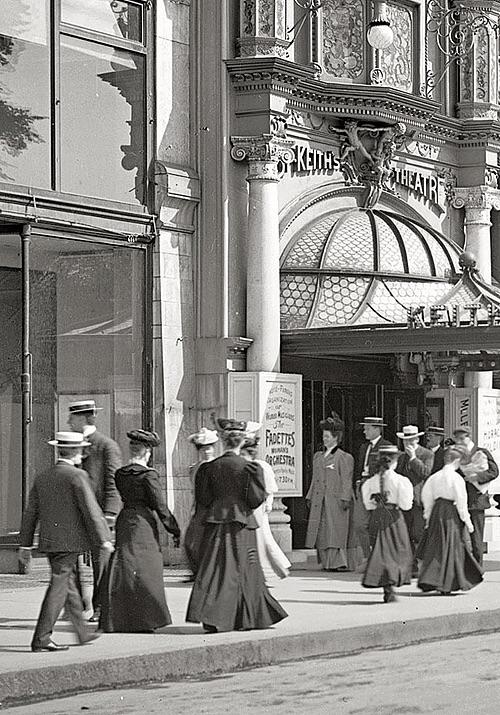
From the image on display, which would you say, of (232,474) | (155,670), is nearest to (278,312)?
(232,474)

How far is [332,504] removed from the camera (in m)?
20.7

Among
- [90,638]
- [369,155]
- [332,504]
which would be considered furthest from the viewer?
[369,155]

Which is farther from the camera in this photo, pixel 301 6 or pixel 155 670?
pixel 301 6

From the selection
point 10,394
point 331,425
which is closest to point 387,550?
point 331,425

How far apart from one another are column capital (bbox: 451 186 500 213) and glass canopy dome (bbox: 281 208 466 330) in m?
1.92

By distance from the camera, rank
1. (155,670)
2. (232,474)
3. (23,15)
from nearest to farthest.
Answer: (155,670)
(232,474)
(23,15)

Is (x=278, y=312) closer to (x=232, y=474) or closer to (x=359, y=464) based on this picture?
(x=359, y=464)

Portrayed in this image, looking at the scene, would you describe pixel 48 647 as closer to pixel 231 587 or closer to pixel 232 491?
pixel 231 587

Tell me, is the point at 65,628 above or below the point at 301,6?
below

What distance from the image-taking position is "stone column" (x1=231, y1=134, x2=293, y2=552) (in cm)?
2092

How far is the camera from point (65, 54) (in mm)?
19188

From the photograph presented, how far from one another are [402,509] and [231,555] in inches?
131

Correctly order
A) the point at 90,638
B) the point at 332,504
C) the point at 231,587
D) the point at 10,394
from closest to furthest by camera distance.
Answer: the point at 90,638 < the point at 231,587 < the point at 10,394 < the point at 332,504

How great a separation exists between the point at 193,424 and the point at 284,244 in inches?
109
